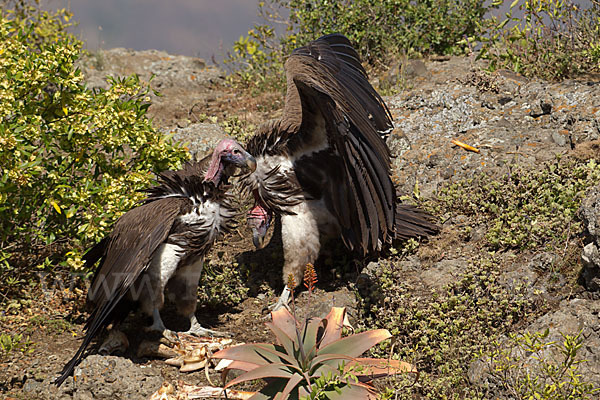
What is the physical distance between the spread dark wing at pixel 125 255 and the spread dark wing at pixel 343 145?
1.16 metres

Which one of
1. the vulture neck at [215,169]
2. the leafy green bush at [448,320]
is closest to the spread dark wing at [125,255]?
the vulture neck at [215,169]

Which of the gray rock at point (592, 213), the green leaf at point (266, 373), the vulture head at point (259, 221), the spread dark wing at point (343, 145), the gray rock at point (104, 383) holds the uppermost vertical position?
the spread dark wing at point (343, 145)

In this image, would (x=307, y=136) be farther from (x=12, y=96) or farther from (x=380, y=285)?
(x=12, y=96)

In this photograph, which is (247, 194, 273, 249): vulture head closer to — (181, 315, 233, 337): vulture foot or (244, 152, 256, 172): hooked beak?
(244, 152, 256, 172): hooked beak

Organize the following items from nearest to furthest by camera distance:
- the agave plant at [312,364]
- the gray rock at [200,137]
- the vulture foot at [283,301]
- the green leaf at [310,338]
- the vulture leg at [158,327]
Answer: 1. the agave plant at [312,364]
2. the green leaf at [310,338]
3. the vulture leg at [158,327]
4. the vulture foot at [283,301]
5. the gray rock at [200,137]

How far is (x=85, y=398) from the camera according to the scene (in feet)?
12.0

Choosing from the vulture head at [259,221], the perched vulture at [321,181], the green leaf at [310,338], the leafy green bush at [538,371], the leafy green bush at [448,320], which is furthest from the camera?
the vulture head at [259,221]

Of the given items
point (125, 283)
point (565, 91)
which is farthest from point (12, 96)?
point (565, 91)

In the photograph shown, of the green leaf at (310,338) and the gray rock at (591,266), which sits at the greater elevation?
the green leaf at (310,338)

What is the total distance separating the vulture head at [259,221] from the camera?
16.7 ft

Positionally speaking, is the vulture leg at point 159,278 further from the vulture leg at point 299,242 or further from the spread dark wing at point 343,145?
the spread dark wing at point 343,145

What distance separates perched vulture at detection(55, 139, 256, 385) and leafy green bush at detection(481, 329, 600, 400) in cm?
218

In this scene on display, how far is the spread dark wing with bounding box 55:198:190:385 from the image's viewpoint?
395 cm

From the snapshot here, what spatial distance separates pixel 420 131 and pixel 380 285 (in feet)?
8.06
